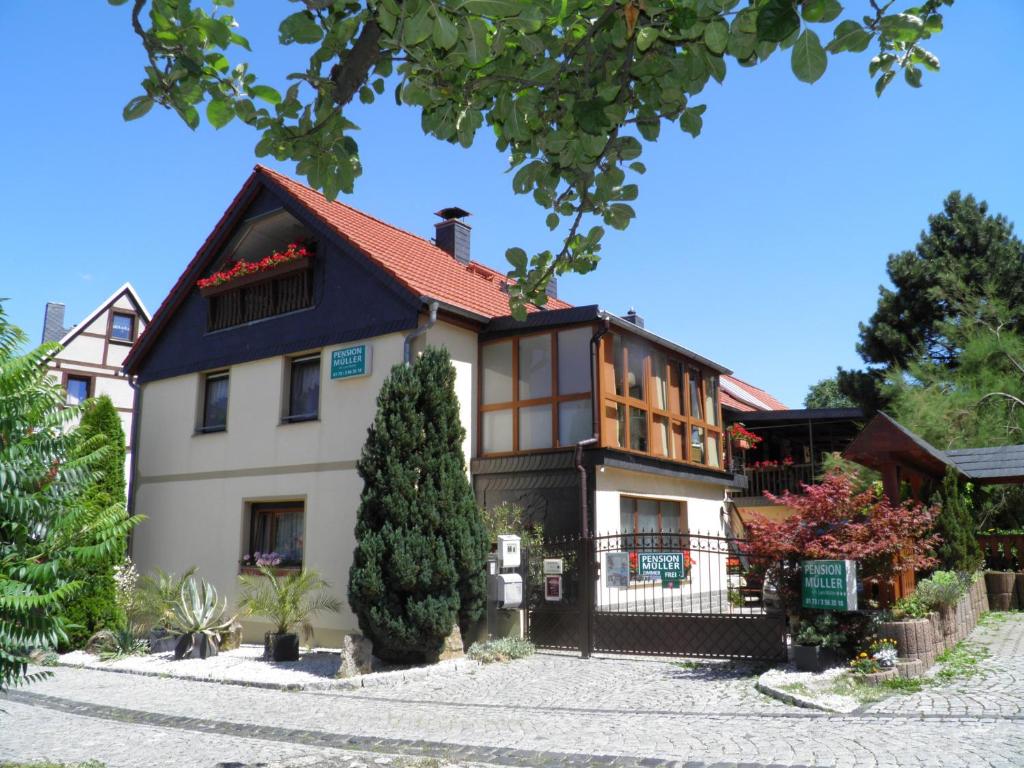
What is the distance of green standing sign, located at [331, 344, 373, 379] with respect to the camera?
45.6 ft

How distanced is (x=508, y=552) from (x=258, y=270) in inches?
289

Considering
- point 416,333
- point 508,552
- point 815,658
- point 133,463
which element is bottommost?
point 815,658

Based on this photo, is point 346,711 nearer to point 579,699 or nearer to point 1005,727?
point 579,699

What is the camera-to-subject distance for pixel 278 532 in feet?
49.4

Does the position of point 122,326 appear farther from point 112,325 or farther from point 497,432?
point 497,432

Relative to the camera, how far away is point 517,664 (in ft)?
38.0

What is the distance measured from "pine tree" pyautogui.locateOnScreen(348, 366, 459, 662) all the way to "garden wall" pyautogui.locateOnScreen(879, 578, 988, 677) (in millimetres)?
5545

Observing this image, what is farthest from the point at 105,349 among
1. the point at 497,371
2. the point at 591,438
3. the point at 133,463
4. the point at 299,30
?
the point at 299,30

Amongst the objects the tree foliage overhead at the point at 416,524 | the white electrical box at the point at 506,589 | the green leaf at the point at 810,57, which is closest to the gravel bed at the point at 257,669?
the tree foliage overhead at the point at 416,524

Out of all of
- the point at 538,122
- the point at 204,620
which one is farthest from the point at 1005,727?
the point at 204,620

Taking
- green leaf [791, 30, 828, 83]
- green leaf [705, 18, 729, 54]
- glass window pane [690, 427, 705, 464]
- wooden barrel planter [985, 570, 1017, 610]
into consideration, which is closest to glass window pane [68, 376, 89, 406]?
glass window pane [690, 427, 705, 464]

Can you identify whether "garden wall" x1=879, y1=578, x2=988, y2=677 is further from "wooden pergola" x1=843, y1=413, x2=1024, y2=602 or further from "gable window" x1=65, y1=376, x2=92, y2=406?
"gable window" x1=65, y1=376, x2=92, y2=406

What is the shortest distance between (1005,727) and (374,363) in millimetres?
9904

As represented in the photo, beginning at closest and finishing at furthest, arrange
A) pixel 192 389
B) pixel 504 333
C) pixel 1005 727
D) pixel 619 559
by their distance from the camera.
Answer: pixel 1005 727, pixel 619 559, pixel 504 333, pixel 192 389
